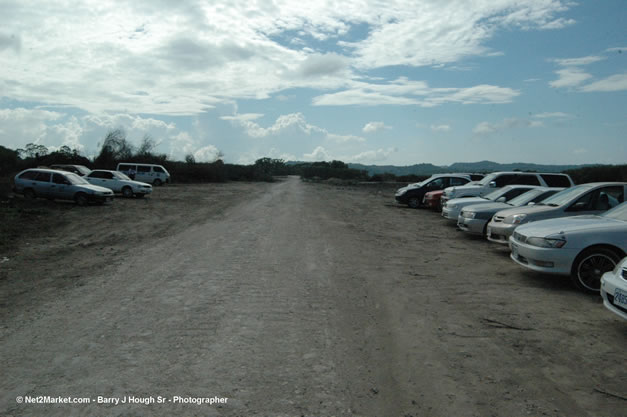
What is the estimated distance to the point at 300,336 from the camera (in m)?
5.17

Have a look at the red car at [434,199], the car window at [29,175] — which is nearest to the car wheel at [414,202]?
the red car at [434,199]

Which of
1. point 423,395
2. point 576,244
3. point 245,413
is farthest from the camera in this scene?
point 576,244

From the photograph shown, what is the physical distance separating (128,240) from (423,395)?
10.2 metres

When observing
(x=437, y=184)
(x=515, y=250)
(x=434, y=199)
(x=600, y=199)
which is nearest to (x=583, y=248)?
(x=515, y=250)

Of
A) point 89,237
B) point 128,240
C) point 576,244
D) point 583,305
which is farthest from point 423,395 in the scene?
point 89,237

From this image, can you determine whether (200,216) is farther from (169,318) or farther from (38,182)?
(169,318)

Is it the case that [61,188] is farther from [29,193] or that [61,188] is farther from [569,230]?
[569,230]

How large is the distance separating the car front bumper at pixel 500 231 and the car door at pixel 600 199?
1.28m

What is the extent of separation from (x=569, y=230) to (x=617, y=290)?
2305mm

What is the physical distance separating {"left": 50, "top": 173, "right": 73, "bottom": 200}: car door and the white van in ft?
62.5

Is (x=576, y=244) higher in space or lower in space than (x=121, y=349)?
higher

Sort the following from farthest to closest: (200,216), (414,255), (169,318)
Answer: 1. (200,216)
2. (414,255)
3. (169,318)

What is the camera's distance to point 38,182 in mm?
21172

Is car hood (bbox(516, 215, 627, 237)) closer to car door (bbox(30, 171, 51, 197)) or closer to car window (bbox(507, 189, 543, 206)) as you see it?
car window (bbox(507, 189, 543, 206))
